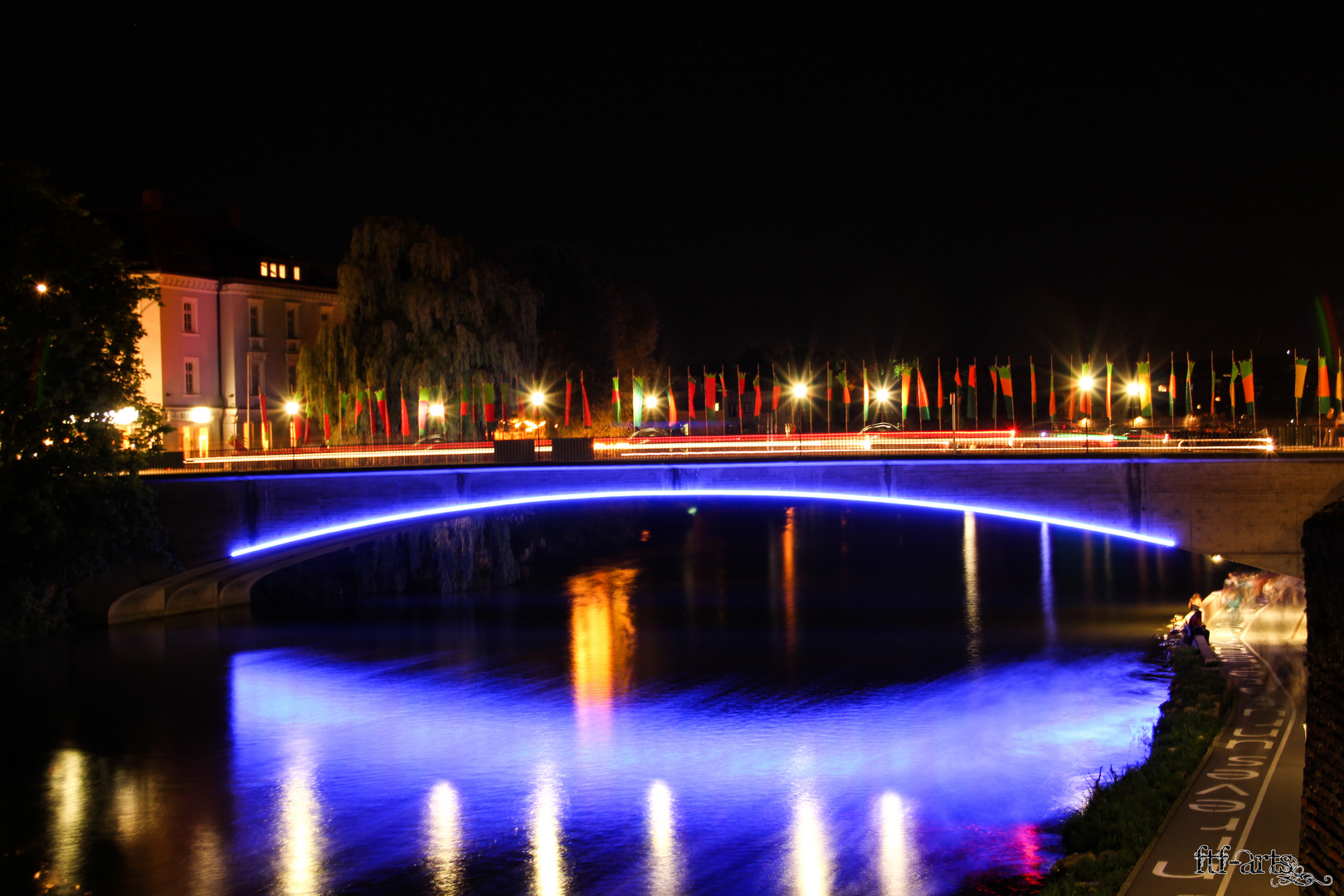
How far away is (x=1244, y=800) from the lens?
1827 centimetres

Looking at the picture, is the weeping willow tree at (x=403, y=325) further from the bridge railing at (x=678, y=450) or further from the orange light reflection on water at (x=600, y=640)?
the orange light reflection on water at (x=600, y=640)

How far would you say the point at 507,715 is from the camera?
99.0 ft

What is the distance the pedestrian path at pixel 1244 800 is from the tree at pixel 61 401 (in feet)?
103

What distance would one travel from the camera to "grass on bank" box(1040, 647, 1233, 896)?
15.5 metres

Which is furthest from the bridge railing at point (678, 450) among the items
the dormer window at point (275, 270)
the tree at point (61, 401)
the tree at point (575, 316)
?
the tree at point (575, 316)

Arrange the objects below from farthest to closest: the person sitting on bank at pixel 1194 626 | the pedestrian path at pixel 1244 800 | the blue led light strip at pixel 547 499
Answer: the blue led light strip at pixel 547 499 → the person sitting on bank at pixel 1194 626 → the pedestrian path at pixel 1244 800

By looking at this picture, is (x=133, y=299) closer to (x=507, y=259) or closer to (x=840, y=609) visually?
(x=840, y=609)

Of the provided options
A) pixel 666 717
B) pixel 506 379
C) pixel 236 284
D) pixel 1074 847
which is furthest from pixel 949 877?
pixel 236 284

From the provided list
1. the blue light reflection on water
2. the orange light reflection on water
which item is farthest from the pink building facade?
A: the blue light reflection on water

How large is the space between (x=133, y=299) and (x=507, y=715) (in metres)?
18.7

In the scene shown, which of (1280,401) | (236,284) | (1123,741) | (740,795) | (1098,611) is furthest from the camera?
(1280,401)

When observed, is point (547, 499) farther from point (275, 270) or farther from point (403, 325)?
point (275, 270)

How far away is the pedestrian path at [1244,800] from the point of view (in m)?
14.8

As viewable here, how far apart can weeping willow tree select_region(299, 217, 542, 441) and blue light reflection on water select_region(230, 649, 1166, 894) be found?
17238 millimetres
